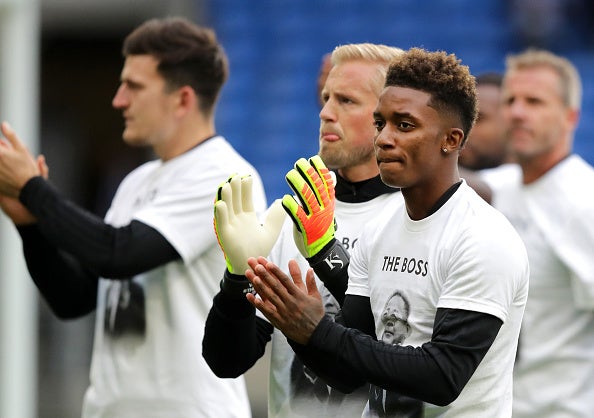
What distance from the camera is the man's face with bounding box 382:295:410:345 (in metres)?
3.03

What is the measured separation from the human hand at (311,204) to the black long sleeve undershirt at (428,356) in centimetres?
28

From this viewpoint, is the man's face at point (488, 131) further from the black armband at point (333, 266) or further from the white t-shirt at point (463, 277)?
the white t-shirt at point (463, 277)

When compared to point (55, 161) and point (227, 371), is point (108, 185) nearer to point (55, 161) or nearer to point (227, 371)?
point (55, 161)

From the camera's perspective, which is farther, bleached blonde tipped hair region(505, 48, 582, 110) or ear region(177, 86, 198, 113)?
bleached blonde tipped hair region(505, 48, 582, 110)

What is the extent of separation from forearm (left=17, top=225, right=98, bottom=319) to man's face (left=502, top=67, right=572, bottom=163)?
2.04 m

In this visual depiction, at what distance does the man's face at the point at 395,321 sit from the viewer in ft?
9.93

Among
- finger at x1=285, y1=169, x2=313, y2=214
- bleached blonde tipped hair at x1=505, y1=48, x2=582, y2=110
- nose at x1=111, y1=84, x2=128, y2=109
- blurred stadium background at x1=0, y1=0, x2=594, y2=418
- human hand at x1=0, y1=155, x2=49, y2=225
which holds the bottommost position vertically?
finger at x1=285, y1=169, x2=313, y2=214

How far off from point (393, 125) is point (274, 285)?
49cm

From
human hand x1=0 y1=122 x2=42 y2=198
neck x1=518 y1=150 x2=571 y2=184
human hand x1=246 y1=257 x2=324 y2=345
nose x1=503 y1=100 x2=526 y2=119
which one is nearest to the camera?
human hand x1=246 y1=257 x2=324 y2=345

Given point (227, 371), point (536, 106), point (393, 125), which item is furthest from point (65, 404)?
point (393, 125)

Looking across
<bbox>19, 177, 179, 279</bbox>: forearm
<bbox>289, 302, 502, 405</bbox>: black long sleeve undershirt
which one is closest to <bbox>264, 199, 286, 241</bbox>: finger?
<bbox>289, 302, 502, 405</bbox>: black long sleeve undershirt

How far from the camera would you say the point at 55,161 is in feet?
41.4

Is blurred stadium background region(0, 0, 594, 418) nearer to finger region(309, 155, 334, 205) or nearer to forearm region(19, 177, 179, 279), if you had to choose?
forearm region(19, 177, 179, 279)

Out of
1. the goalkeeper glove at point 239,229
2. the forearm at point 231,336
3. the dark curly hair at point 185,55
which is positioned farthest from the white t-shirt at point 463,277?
the dark curly hair at point 185,55
